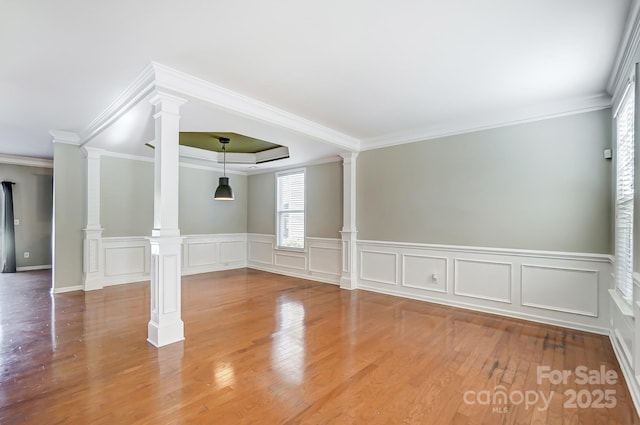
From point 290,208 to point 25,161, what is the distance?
645 centimetres

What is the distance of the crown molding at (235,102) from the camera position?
2.87 meters

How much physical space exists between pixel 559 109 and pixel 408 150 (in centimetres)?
190

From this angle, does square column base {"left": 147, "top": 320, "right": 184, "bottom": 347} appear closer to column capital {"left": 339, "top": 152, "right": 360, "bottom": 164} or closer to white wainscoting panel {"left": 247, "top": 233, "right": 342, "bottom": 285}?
white wainscoting panel {"left": 247, "top": 233, "right": 342, "bottom": 285}

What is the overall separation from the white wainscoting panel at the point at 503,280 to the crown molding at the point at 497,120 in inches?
63.7

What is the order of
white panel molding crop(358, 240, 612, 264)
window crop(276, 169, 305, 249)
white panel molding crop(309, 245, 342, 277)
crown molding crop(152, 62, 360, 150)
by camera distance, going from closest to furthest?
crown molding crop(152, 62, 360, 150), white panel molding crop(358, 240, 612, 264), white panel molding crop(309, 245, 342, 277), window crop(276, 169, 305, 249)

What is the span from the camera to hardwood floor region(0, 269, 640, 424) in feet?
6.46

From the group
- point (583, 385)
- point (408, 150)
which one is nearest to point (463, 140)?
point (408, 150)

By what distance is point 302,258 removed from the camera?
6.47 m

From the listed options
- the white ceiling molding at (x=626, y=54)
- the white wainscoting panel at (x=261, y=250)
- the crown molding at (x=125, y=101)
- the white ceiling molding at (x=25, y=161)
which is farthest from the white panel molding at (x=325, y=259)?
the white ceiling molding at (x=25, y=161)

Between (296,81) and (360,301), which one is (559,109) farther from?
(360,301)

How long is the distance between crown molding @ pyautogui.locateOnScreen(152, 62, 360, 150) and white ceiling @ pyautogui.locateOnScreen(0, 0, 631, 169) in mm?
94

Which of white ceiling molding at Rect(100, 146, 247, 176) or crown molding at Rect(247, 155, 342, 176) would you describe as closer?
white ceiling molding at Rect(100, 146, 247, 176)

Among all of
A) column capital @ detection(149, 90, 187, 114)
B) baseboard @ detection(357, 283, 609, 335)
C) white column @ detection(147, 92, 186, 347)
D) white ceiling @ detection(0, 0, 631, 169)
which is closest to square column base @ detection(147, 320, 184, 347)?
white column @ detection(147, 92, 186, 347)

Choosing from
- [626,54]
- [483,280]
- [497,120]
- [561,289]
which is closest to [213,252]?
[483,280]
